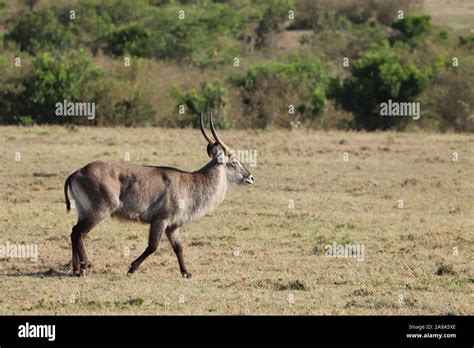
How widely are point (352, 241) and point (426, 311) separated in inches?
132

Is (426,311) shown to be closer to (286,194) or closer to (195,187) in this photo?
(195,187)

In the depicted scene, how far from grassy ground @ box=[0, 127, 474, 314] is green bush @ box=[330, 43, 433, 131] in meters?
5.85

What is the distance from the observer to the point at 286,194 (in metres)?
15.3

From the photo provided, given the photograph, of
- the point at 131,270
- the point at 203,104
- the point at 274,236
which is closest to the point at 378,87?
the point at 203,104

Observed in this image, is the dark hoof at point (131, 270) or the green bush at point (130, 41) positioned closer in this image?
the dark hoof at point (131, 270)

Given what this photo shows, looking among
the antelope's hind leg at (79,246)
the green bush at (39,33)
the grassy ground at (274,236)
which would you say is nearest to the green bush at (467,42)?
the green bush at (39,33)

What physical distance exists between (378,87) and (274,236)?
603 inches

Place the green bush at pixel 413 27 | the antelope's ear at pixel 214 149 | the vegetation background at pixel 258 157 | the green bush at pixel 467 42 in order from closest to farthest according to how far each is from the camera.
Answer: the vegetation background at pixel 258 157
the antelope's ear at pixel 214 149
the green bush at pixel 467 42
the green bush at pixel 413 27

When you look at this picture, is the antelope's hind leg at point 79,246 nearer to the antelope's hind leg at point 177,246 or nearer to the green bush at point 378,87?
the antelope's hind leg at point 177,246

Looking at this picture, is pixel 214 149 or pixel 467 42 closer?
pixel 214 149

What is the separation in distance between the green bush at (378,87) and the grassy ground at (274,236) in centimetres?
585

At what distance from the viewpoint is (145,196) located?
9742mm

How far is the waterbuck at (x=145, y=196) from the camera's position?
375 inches

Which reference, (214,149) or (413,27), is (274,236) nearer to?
(214,149)
